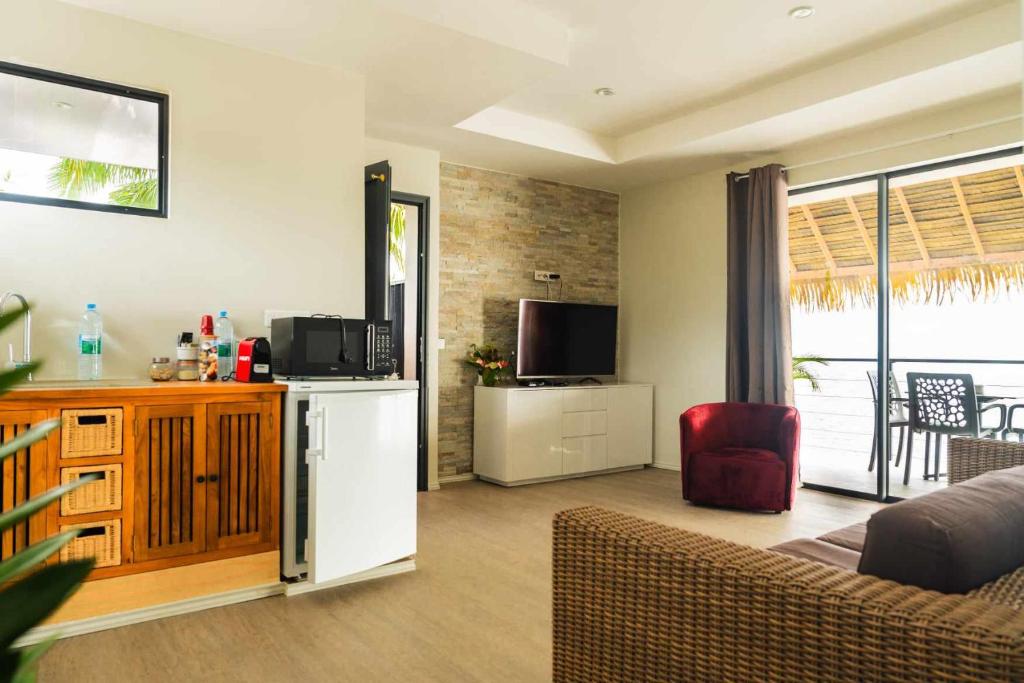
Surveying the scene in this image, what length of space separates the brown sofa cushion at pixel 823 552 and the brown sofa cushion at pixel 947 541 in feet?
2.74

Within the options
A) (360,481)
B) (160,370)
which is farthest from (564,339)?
(160,370)

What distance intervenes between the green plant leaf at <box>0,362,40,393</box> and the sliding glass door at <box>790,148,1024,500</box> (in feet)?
17.9

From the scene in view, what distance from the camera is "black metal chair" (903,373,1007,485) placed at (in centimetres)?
462

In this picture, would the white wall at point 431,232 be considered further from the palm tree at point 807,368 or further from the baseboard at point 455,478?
the palm tree at point 807,368

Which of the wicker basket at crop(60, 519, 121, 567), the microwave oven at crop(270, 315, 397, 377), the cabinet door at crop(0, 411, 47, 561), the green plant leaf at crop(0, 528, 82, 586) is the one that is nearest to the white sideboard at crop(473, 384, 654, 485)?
the microwave oven at crop(270, 315, 397, 377)

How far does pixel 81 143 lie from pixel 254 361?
4.41 feet

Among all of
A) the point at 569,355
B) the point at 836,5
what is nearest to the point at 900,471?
the point at 569,355

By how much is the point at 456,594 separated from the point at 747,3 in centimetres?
339

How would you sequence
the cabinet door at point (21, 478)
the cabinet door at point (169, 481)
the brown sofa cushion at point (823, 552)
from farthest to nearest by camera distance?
1. the cabinet door at point (169, 481)
2. the cabinet door at point (21, 478)
3. the brown sofa cushion at point (823, 552)

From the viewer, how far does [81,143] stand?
326 cm

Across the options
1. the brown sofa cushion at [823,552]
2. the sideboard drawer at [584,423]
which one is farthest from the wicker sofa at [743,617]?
the sideboard drawer at [584,423]

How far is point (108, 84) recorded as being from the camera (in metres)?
3.28

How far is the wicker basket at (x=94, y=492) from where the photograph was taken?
8.84 feet

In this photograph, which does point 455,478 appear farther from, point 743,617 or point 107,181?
point 743,617
